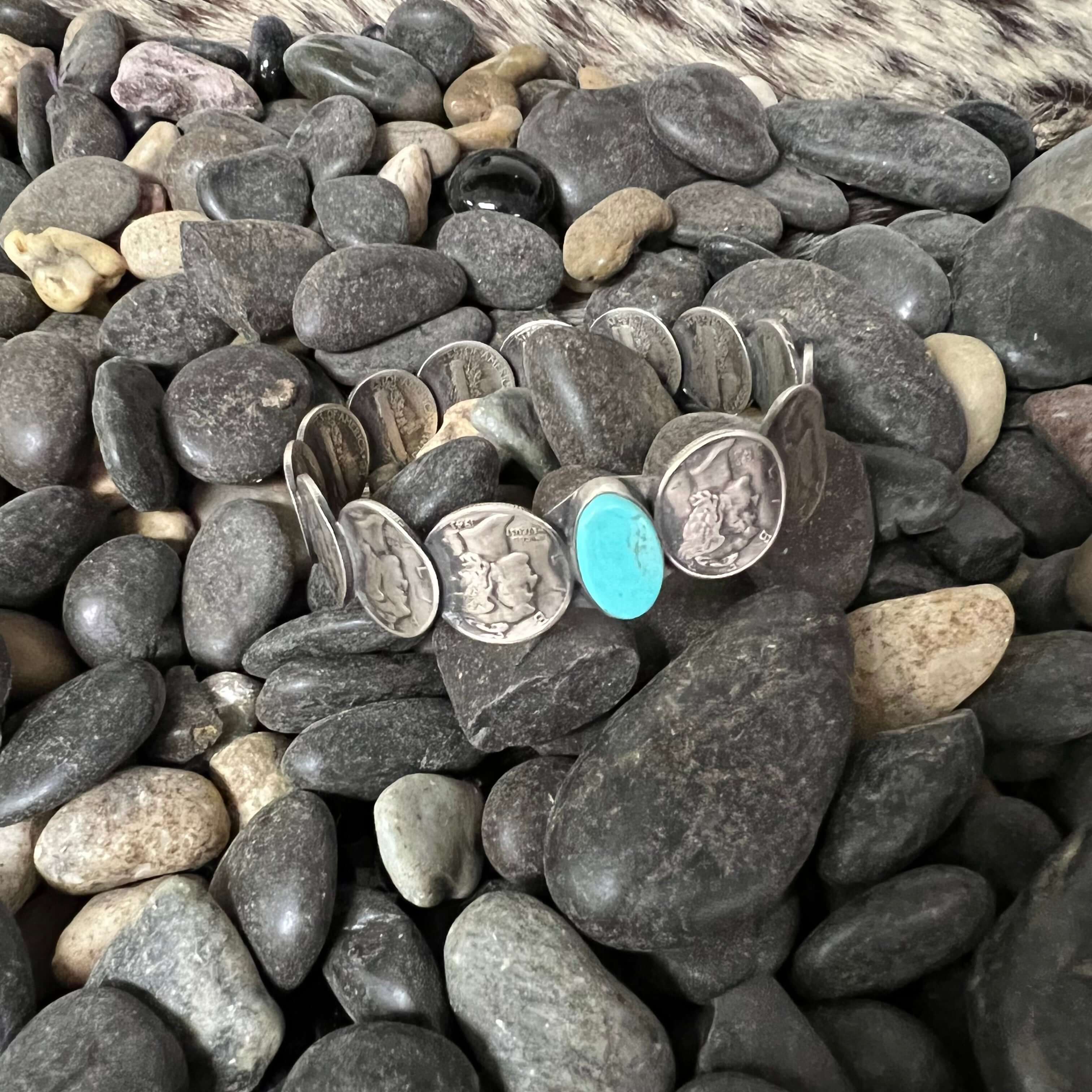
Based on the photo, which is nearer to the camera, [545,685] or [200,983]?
[200,983]

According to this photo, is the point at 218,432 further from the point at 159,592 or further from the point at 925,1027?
the point at 925,1027

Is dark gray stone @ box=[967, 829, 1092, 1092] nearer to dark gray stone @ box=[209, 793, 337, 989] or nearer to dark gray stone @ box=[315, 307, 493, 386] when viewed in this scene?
dark gray stone @ box=[209, 793, 337, 989]

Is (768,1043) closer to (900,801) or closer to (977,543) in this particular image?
(900,801)

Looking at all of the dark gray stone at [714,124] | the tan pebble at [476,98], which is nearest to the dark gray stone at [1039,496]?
the dark gray stone at [714,124]

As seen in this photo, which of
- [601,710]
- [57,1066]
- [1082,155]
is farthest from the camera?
[1082,155]

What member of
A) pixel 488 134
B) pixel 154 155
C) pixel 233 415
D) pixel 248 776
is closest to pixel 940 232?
pixel 488 134

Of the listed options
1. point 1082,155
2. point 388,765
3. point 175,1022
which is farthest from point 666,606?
point 1082,155
